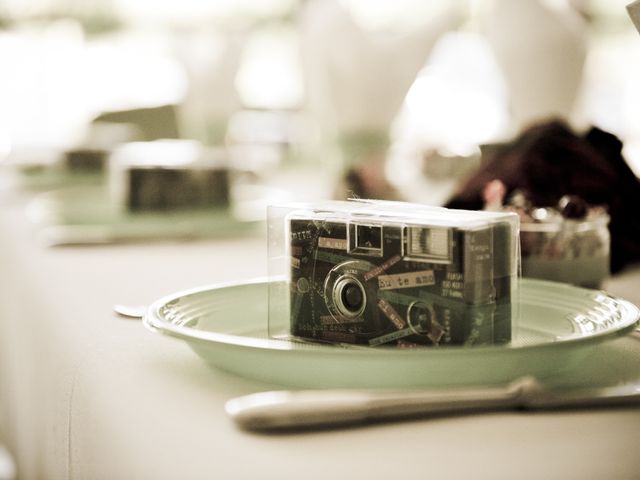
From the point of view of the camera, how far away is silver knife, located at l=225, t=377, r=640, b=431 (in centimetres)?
34

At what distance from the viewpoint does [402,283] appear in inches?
16.2

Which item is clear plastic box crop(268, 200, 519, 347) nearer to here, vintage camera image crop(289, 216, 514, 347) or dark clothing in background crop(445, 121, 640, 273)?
vintage camera image crop(289, 216, 514, 347)

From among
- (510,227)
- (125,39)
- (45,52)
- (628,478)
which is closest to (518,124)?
(510,227)

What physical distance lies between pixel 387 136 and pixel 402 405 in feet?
3.60

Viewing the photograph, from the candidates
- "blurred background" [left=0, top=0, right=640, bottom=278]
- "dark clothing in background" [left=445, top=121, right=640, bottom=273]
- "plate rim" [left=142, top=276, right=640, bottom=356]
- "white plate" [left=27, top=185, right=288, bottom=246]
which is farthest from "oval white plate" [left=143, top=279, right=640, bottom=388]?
"white plate" [left=27, top=185, right=288, bottom=246]

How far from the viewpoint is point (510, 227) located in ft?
1.35

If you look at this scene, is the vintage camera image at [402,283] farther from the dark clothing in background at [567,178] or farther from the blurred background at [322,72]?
the blurred background at [322,72]

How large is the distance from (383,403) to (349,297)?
102mm

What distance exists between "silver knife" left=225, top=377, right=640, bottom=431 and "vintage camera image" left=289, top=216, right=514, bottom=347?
5cm

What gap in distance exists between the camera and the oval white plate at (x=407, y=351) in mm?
362

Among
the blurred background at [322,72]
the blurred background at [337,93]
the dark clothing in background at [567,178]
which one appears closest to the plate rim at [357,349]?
the blurred background at [337,93]

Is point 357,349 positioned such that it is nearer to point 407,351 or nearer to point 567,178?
point 407,351

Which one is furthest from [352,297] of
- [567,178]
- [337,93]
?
[337,93]

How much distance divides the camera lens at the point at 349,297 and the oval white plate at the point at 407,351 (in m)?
0.02
